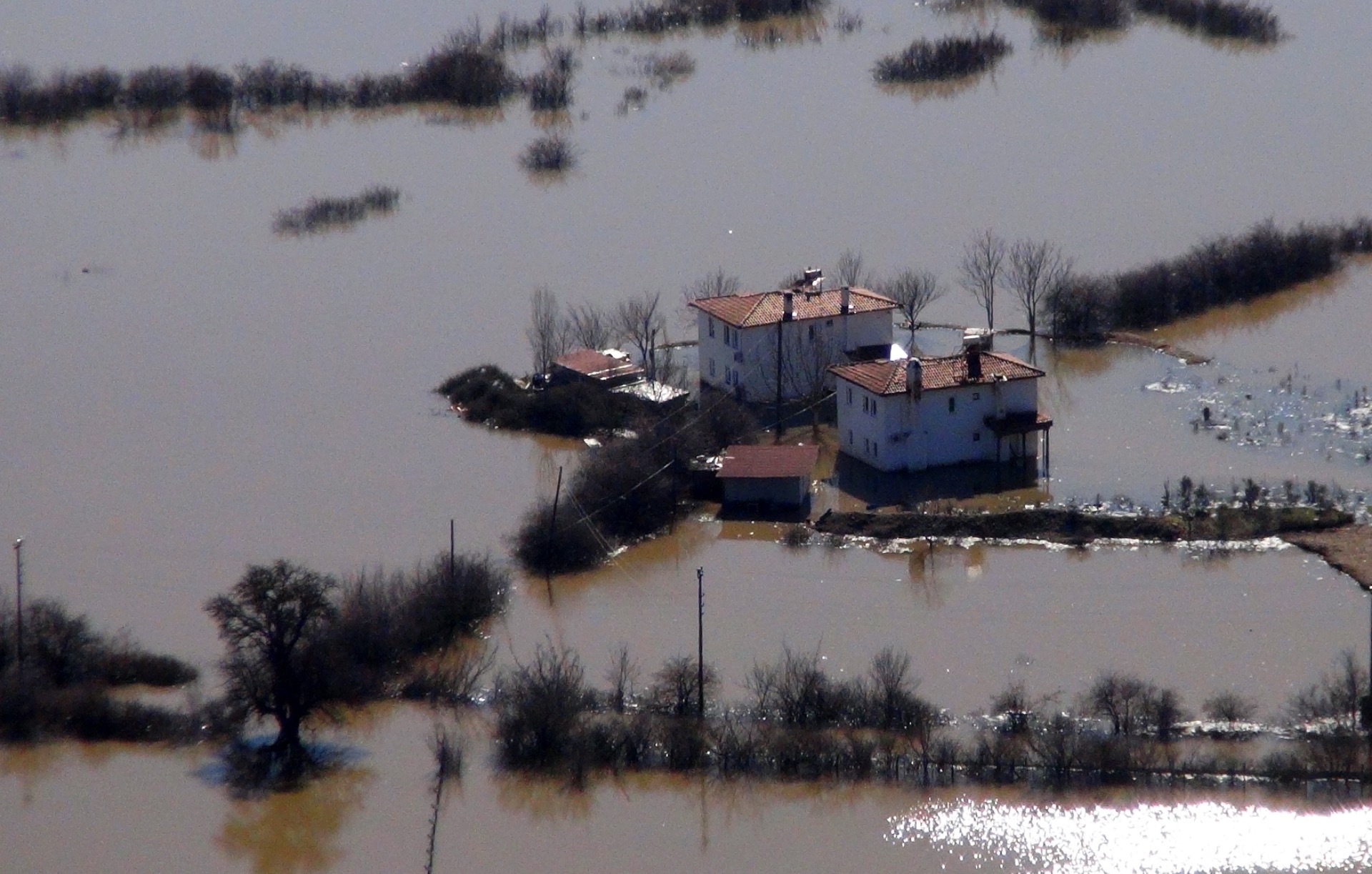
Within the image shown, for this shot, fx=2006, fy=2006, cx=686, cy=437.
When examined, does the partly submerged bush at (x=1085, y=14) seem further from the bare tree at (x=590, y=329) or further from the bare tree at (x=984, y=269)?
the bare tree at (x=590, y=329)

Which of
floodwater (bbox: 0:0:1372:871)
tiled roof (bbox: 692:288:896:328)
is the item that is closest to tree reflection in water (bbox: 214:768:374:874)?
floodwater (bbox: 0:0:1372:871)

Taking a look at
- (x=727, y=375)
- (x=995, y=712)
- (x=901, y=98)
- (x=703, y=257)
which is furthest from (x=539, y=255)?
(x=995, y=712)

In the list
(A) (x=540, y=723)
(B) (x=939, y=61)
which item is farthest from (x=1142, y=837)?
(B) (x=939, y=61)

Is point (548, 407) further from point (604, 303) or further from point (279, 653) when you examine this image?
point (279, 653)

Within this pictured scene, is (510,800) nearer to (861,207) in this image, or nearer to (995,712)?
(995,712)

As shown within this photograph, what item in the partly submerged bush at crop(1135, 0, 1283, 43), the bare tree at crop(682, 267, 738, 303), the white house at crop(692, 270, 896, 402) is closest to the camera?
the white house at crop(692, 270, 896, 402)

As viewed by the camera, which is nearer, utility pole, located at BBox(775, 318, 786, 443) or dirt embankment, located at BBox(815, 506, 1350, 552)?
dirt embankment, located at BBox(815, 506, 1350, 552)

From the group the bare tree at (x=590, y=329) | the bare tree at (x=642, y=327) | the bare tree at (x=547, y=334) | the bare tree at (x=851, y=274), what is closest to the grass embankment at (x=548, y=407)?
the bare tree at (x=547, y=334)

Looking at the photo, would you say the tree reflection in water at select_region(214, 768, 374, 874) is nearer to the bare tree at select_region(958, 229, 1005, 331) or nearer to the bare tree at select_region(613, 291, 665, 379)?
the bare tree at select_region(613, 291, 665, 379)
